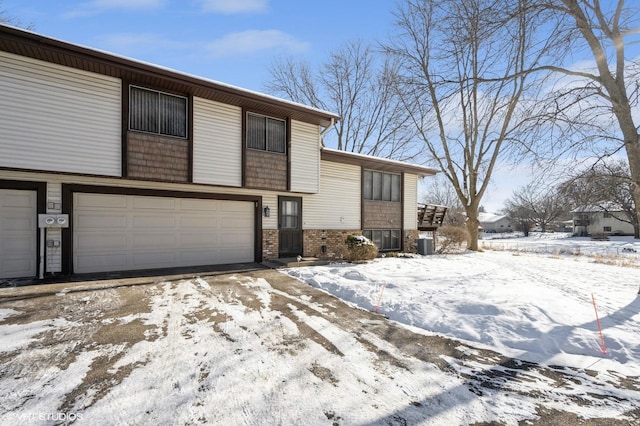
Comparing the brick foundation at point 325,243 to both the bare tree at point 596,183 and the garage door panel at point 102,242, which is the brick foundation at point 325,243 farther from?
the bare tree at point 596,183

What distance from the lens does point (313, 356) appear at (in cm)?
338

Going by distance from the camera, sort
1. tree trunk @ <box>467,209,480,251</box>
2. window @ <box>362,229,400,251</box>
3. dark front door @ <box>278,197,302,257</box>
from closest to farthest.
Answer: dark front door @ <box>278,197,302,257</box> < window @ <box>362,229,400,251</box> < tree trunk @ <box>467,209,480,251</box>

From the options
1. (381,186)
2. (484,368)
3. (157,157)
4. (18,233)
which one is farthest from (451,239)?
(18,233)

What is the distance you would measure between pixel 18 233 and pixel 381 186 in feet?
39.6

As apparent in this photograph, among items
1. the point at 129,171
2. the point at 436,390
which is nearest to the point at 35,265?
the point at 129,171

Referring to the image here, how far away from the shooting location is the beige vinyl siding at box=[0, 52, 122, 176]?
6.20m

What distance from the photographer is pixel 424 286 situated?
6.52 m

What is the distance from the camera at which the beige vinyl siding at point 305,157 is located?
394 inches

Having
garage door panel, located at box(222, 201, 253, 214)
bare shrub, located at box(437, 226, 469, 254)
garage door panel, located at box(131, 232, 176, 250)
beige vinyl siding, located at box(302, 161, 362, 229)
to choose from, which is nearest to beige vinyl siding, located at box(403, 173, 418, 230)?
bare shrub, located at box(437, 226, 469, 254)

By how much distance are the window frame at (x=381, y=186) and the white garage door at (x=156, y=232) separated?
541cm

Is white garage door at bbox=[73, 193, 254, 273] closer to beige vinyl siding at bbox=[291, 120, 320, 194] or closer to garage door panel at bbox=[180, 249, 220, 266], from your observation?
garage door panel at bbox=[180, 249, 220, 266]

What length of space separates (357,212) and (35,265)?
10208 millimetres

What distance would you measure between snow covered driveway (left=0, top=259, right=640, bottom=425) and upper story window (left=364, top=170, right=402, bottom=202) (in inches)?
338

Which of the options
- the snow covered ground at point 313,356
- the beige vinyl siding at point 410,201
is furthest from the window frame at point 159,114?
the beige vinyl siding at point 410,201
